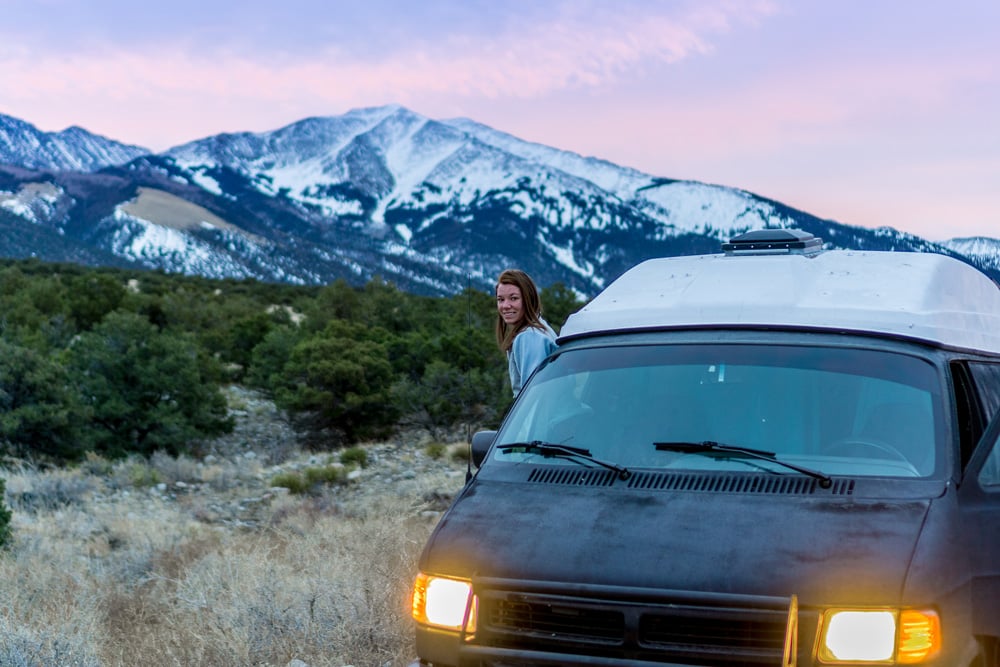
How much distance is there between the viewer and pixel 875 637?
3.23 m

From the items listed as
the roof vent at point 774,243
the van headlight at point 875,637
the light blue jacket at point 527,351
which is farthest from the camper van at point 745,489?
the light blue jacket at point 527,351

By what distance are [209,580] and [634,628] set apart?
4.83 metres

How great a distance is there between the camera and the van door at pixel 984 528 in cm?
362

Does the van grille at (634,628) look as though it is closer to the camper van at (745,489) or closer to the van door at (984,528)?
the camper van at (745,489)

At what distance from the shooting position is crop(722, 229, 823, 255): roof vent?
557 cm

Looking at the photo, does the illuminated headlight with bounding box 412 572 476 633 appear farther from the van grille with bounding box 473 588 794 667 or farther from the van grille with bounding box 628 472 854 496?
the van grille with bounding box 628 472 854 496

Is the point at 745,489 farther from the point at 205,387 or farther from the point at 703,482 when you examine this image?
the point at 205,387

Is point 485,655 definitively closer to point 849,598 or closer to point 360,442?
point 849,598

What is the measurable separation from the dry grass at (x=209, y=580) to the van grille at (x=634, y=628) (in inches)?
99.8

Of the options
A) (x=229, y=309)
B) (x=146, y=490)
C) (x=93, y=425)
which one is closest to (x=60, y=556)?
(x=146, y=490)

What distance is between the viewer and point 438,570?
12.5 ft

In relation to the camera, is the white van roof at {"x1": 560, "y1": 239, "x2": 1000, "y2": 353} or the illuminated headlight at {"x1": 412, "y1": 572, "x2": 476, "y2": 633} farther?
the white van roof at {"x1": 560, "y1": 239, "x2": 1000, "y2": 353}

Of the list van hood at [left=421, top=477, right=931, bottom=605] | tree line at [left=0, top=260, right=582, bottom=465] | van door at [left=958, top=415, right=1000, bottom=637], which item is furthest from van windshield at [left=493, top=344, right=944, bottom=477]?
tree line at [left=0, top=260, right=582, bottom=465]

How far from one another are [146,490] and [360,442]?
24.6 feet
